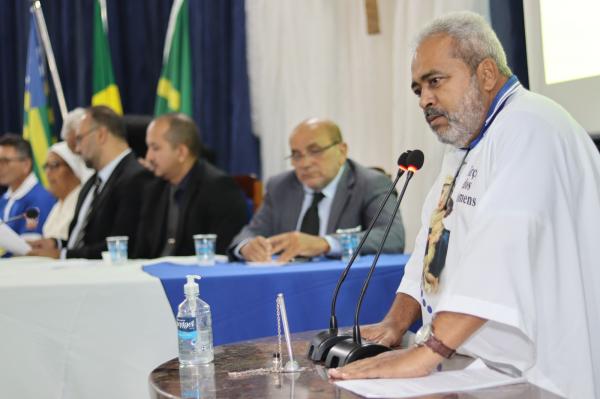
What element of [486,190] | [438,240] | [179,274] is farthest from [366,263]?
[486,190]

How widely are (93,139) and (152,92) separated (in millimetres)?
2326

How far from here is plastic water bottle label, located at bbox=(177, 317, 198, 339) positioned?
172cm

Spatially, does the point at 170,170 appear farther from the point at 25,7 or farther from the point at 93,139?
the point at 25,7

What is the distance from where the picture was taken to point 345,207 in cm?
383

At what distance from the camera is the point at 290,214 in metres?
4.04

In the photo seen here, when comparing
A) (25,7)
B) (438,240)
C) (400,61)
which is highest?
(25,7)

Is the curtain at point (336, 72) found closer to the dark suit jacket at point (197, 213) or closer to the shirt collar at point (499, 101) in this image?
the dark suit jacket at point (197, 213)

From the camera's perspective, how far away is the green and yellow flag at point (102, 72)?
21.9 feet

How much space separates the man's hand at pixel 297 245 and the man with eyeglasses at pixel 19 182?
9.47ft

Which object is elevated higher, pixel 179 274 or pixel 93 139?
pixel 93 139

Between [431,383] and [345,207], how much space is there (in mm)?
2382

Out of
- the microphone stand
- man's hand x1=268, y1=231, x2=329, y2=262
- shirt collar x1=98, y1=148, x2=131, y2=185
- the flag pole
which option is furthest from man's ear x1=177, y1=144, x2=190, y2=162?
the microphone stand

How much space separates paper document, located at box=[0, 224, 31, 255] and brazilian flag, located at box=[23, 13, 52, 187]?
2.79 m

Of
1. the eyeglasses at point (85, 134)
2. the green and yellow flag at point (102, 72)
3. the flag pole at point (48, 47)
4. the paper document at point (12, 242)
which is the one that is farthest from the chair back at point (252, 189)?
the flag pole at point (48, 47)
